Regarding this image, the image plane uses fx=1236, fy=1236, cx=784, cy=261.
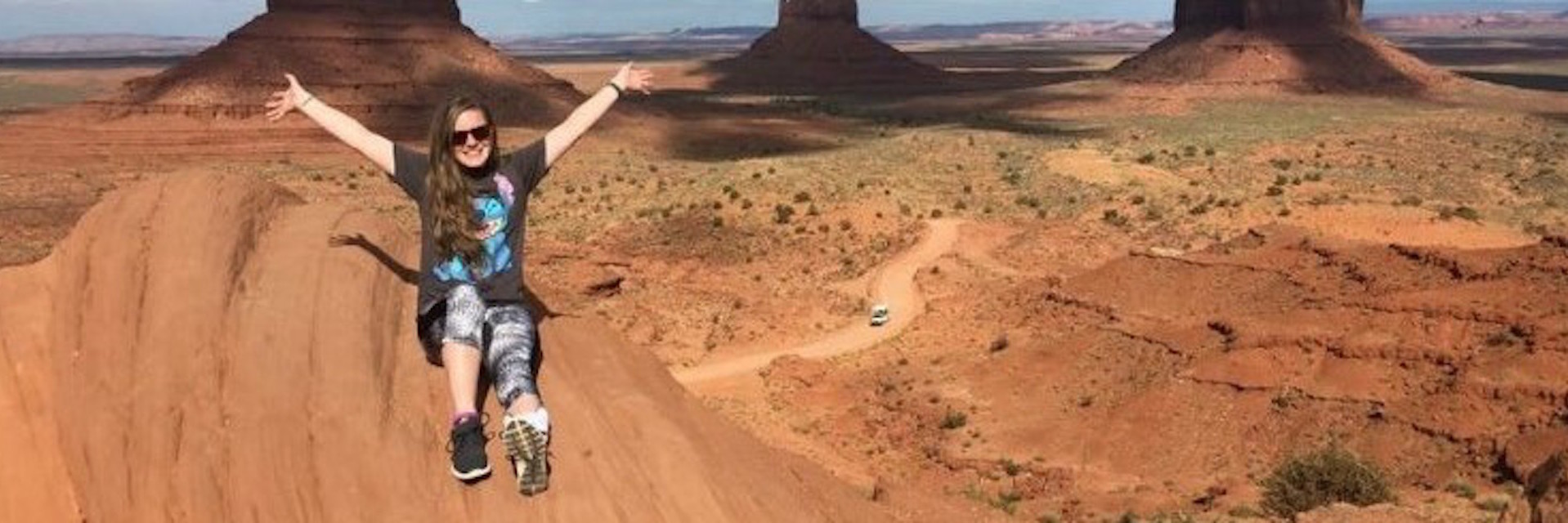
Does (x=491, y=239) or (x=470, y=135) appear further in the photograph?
(x=491, y=239)

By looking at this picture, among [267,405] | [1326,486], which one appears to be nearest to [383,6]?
[1326,486]

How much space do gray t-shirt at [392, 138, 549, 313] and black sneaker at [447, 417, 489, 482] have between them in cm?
93

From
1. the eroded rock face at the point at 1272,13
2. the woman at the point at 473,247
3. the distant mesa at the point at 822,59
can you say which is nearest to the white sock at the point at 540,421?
the woman at the point at 473,247

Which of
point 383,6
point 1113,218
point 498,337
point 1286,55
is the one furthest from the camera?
point 1286,55

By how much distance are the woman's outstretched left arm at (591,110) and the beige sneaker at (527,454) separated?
1668 mm

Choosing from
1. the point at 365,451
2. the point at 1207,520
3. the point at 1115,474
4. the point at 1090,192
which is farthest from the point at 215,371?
the point at 1090,192

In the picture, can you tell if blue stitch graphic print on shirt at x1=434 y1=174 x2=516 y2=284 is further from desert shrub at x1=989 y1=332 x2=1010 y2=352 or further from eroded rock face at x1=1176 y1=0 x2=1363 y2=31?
eroded rock face at x1=1176 y1=0 x2=1363 y2=31

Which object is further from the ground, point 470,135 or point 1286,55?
point 470,135

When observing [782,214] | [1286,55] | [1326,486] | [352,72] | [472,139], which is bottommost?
[782,214]

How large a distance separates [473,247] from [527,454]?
3.97ft

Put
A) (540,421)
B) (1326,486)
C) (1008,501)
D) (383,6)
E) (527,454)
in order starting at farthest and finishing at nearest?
1. (383,6)
2. (1008,501)
3. (1326,486)
4. (540,421)
5. (527,454)

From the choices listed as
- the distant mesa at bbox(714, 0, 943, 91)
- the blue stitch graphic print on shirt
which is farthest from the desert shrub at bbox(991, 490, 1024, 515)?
the distant mesa at bbox(714, 0, 943, 91)

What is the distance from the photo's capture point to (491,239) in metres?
6.45

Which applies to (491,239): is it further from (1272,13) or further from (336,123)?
(1272,13)
